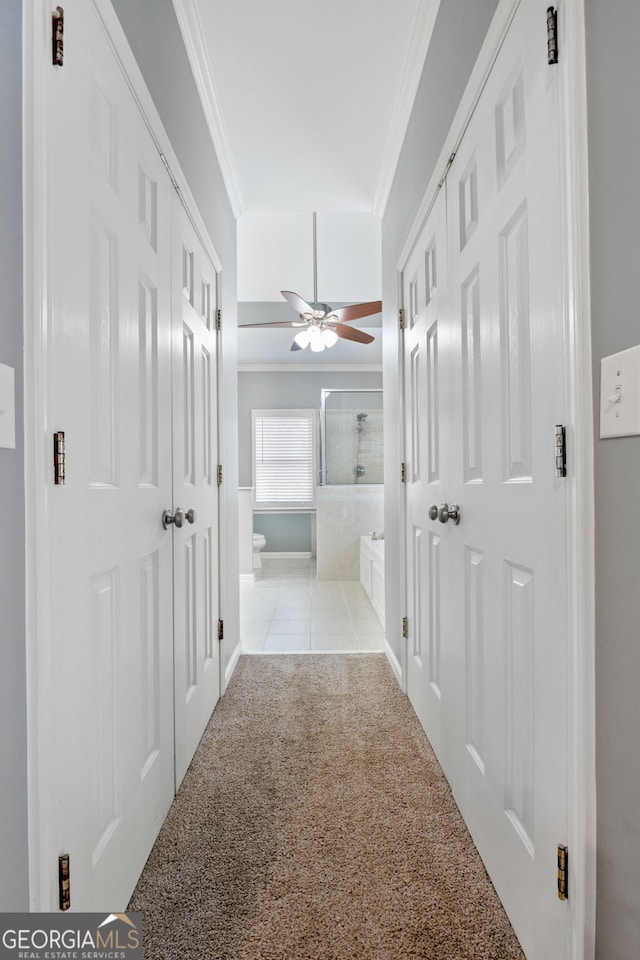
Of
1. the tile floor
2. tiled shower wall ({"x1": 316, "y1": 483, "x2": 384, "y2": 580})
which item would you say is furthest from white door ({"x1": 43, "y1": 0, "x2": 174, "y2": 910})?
tiled shower wall ({"x1": 316, "y1": 483, "x2": 384, "y2": 580})

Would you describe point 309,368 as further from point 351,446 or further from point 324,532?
point 324,532

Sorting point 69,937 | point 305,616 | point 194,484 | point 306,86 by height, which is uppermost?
point 306,86

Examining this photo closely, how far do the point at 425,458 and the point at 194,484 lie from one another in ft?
2.97

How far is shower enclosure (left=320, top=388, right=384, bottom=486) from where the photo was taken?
6.18 meters

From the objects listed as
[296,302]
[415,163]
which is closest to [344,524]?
[296,302]

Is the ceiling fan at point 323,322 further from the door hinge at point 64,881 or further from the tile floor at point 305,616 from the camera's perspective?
A: the door hinge at point 64,881

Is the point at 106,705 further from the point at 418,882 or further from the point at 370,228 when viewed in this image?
the point at 370,228

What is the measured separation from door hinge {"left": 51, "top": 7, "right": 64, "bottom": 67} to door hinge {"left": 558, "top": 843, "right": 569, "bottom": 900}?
159 cm

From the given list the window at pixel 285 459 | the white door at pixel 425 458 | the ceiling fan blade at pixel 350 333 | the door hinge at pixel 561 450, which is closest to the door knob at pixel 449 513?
the white door at pixel 425 458

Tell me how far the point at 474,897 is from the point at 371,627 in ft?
8.00

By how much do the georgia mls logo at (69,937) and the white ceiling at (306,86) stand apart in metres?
2.55

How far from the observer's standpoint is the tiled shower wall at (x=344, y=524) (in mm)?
5633

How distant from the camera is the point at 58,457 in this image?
88 centimetres

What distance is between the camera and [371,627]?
143 inches
